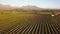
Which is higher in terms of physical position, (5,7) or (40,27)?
(5,7)

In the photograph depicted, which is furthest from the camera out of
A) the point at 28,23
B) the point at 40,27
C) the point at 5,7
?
the point at 5,7

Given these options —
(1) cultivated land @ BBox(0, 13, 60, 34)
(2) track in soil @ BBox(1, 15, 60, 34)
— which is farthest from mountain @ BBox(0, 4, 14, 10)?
(2) track in soil @ BBox(1, 15, 60, 34)

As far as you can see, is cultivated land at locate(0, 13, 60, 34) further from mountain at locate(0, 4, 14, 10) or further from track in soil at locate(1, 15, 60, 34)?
mountain at locate(0, 4, 14, 10)

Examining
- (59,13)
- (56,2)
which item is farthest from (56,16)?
(56,2)

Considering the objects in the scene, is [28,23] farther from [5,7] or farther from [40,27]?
[5,7]

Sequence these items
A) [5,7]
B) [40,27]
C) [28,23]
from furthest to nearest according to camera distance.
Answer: [5,7] → [28,23] → [40,27]

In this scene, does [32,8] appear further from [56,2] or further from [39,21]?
[56,2]

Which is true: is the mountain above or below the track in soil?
above

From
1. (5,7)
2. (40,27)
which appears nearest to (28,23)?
(40,27)

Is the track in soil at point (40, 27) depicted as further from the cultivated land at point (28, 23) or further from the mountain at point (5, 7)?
the mountain at point (5, 7)
